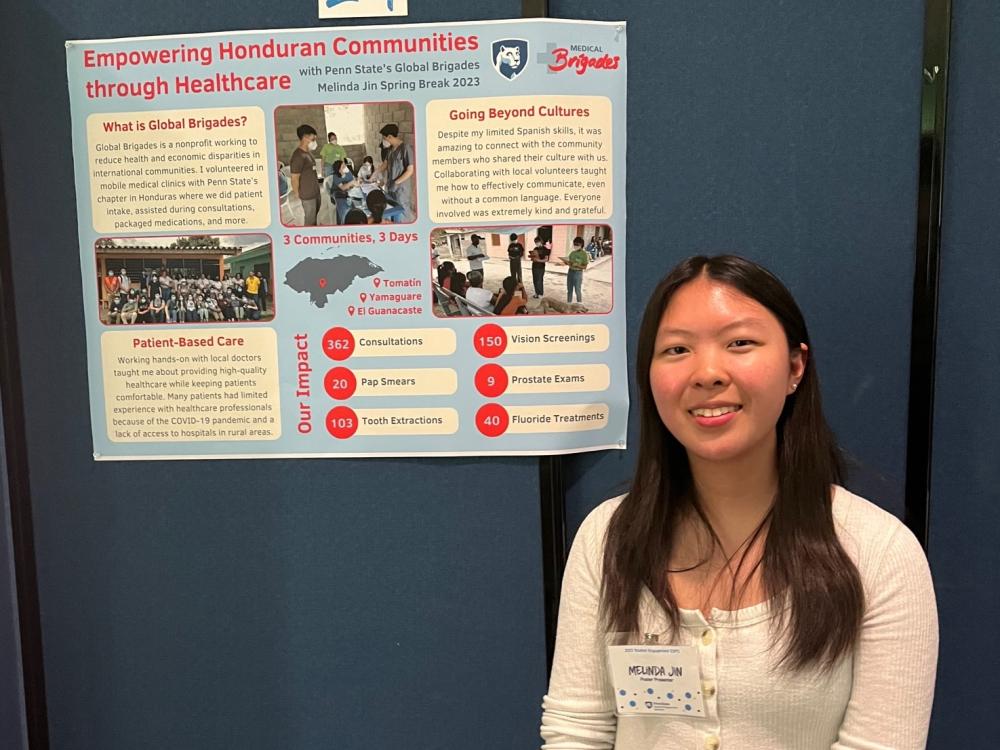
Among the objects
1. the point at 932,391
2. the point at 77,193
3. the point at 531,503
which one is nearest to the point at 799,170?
the point at 932,391

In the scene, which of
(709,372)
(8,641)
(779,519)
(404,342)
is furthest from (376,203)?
(8,641)

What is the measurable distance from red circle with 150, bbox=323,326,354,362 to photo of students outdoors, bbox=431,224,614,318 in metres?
0.18

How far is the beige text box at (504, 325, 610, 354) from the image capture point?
1503mm

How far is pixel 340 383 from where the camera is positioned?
60.5 inches

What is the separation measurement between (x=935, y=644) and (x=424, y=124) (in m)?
1.17

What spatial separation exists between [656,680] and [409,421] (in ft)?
2.16

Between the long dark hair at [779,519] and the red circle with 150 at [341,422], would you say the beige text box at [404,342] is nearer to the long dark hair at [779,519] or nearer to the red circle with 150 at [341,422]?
the red circle with 150 at [341,422]

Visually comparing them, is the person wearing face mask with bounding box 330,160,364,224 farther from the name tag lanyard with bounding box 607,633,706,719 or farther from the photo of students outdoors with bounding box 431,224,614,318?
the name tag lanyard with bounding box 607,633,706,719

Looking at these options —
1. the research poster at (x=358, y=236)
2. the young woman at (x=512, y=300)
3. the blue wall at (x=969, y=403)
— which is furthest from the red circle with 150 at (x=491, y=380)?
the blue wall at (x=969, y=403)

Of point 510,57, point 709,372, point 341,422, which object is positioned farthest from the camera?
point 341,422

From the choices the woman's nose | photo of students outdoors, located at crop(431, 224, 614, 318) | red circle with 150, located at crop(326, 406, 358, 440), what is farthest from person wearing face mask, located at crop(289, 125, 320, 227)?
the woman's nose

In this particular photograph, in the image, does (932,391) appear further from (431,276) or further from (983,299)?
(431,276)

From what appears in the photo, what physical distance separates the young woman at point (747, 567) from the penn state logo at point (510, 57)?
0.54 m

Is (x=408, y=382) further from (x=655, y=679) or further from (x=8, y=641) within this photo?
(x=8, y=641)
